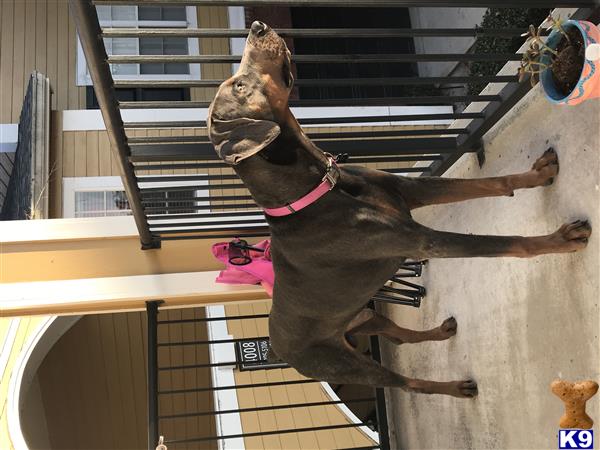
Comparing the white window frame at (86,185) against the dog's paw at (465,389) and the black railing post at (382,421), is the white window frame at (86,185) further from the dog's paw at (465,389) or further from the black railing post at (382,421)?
the dog's paw at (465,389)

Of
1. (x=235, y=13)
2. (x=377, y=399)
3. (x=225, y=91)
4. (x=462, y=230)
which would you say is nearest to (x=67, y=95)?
(x=235, y=13)

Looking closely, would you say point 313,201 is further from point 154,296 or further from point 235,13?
point 235,13

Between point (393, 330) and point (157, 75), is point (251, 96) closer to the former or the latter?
point (393, 330)

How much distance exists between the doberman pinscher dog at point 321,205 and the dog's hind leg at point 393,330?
0.63 meters

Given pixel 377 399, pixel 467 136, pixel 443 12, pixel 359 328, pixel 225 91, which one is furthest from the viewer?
pixel 443 12

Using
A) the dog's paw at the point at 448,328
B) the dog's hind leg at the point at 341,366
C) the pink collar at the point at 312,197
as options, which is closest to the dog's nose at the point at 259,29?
the pink collar at the point at 312,197

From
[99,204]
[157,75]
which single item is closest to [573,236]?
[99,204]

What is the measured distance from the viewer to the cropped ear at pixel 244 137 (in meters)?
1.73

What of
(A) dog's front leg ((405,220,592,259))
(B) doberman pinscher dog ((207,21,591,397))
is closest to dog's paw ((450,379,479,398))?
(B) doberman pinscher dog ((207,21,591,397))

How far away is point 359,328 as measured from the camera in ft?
11.0

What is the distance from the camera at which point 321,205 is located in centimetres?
208

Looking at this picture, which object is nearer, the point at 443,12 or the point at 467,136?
the point at 467,136

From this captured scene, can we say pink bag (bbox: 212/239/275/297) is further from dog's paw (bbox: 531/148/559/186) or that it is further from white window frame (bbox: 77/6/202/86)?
white window frame (bbox: 77/6/202/86)

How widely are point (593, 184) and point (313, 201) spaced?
0.89 m
